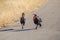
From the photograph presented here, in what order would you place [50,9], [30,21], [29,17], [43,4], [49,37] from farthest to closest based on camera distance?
[43,4] → [50,9] → [29,17] → [30,21] → [49,37]

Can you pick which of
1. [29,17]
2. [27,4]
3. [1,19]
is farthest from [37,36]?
[27,4]

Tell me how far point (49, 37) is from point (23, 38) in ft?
4.45

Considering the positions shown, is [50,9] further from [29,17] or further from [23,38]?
[23,38]

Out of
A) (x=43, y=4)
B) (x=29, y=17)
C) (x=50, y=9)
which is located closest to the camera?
(x=29, y=17)

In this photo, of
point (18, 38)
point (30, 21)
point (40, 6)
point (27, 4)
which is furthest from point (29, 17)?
point (18, 38)

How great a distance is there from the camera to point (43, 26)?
20031 millimetres

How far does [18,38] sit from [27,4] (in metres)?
19.0

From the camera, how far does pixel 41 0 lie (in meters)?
33.1

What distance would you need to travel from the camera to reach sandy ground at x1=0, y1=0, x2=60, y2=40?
14.1m

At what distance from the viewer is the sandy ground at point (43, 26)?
14087mm

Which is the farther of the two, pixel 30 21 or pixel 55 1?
pixel 55 1

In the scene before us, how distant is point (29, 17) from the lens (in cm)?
2566

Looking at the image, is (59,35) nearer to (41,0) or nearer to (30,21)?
(30,21)

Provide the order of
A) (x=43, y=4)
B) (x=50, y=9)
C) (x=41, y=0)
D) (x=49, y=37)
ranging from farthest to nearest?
(x=41, y=0)
(x=43, y=4)
(x=50, y=9)
(x=49, y=37)
